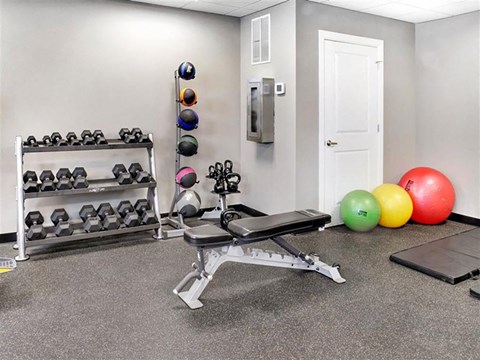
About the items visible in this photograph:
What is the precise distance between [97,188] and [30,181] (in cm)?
60

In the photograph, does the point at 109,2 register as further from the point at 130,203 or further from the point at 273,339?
the point at 273,339

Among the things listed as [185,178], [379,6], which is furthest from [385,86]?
[185,178]

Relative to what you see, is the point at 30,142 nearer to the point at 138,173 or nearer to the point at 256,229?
the point at 138,173

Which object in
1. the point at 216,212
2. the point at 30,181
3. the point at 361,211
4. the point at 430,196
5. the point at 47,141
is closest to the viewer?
the point at 30,181

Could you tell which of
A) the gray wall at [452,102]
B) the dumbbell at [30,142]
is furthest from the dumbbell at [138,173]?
the gray wall at [452,102]

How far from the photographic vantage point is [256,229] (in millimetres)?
3055

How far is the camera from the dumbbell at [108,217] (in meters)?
4.17

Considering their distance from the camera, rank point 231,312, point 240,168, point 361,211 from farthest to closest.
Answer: point 240,168, point 361,211, point 231,312

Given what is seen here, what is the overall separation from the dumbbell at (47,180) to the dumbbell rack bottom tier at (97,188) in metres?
0.04

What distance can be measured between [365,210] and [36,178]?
3.31m

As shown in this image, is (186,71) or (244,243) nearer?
(244,243)

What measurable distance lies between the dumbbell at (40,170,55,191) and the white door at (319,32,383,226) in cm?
278

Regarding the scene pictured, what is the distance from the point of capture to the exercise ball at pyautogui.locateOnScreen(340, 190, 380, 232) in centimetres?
450

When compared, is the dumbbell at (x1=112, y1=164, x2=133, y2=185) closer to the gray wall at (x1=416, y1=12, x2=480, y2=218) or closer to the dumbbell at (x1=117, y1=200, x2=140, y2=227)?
the dumbbell at (x1=117, y1=200, x2=140, y2=227)
